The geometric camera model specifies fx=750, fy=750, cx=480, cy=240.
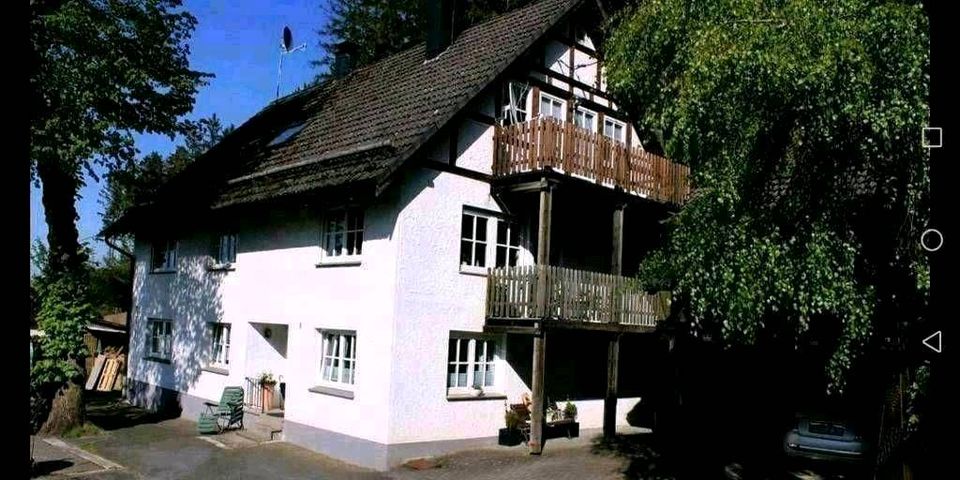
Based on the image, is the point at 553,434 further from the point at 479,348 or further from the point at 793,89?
the point at 793,89

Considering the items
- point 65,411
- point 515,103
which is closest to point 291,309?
point 65,411

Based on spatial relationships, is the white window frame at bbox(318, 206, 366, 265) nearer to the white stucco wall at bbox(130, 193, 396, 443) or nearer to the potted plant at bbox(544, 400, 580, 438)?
A: the white stucco wall at bbox(130, 193, 396, 443)

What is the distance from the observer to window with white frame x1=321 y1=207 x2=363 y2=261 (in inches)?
593

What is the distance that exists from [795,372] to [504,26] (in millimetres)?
10907

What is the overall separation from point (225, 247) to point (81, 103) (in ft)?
20.4

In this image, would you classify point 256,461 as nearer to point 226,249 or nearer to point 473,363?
point 473,363

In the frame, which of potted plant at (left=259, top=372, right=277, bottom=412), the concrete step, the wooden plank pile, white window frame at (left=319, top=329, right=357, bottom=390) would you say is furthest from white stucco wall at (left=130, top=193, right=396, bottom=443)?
the wooden plank pile

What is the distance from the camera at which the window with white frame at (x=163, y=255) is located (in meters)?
21.8

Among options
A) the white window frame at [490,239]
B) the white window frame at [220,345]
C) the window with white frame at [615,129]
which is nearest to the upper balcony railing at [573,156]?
the white window frame at [490,239]

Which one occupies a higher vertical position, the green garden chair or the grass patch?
the green garden chair

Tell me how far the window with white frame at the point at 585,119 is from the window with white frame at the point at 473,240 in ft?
12.7

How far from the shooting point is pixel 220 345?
19.2m

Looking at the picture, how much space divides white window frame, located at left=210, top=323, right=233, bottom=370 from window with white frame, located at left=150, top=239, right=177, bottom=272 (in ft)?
10.7

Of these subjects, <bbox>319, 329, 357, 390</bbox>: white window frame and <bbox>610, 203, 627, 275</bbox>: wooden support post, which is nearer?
<bbox>319, 329, 357, 390</bbox>: white window frame
